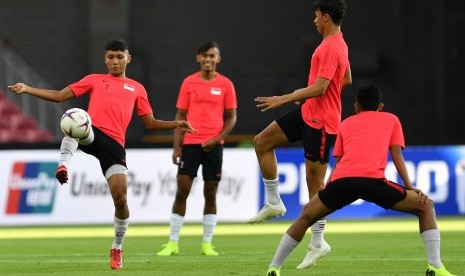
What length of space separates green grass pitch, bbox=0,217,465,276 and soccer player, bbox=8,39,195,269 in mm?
634

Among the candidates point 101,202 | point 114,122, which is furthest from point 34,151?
point 114,122

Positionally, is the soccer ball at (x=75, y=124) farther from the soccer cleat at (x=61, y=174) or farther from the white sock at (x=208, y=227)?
the white sock at (x=208, y=227)

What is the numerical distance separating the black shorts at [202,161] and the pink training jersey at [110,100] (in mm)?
2303

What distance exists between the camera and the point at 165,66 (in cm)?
2198

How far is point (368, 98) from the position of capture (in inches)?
376

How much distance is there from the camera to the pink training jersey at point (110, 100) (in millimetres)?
11281

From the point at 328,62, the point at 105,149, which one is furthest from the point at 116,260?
the point at 328,62

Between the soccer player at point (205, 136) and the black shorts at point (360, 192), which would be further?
the soccer player at point (205, 136)

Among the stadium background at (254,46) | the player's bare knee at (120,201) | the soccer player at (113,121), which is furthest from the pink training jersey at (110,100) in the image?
the stadium background at (254,46)

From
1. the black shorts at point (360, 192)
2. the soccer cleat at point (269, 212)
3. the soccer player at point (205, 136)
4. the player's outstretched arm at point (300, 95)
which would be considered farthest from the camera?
the soccer player at point (205, 136)

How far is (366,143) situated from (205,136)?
4.78m

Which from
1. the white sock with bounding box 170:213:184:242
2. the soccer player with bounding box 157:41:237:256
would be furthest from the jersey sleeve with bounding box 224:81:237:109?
the white sock with bounding box 170:213:184:242

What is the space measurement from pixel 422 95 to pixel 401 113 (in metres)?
0.60

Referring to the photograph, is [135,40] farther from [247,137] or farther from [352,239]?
[352,239]
